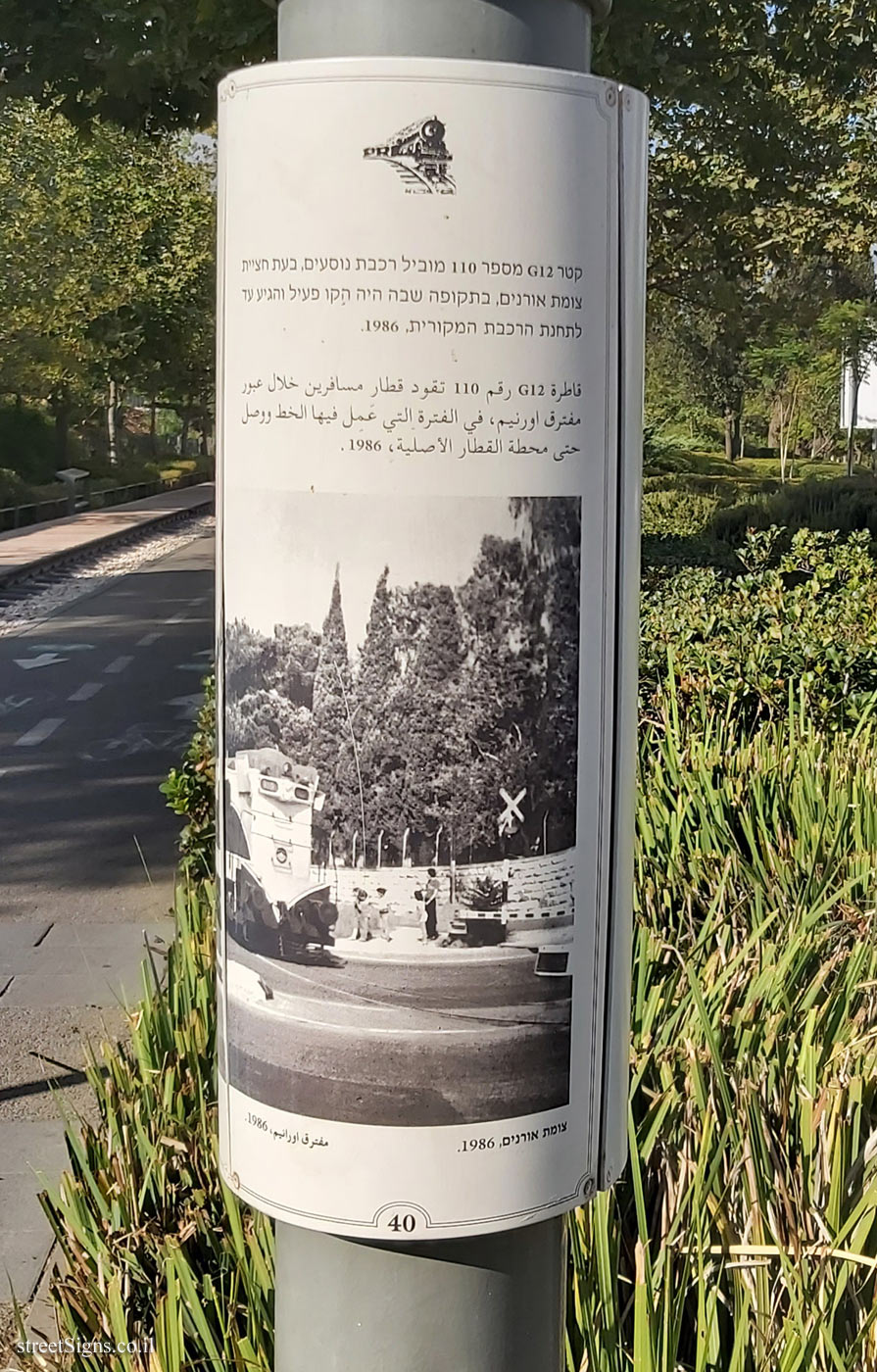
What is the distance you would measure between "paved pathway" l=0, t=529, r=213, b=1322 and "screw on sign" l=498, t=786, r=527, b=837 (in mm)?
1716

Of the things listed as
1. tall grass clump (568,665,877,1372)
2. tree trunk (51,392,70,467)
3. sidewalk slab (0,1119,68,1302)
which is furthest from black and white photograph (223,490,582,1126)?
tree trunk (51,392,70,467)

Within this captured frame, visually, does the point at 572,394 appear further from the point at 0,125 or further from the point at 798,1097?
the point at 0,125

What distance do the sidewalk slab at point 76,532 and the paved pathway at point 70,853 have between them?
6.59 meters

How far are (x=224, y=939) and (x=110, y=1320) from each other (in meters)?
0.85

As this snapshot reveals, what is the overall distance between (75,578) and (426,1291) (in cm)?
2166

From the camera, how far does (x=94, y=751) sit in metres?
10.8

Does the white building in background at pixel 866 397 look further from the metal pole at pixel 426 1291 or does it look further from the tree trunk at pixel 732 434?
the metal pole at pixel 426 1291

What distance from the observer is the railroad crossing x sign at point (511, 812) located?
73.2 inches

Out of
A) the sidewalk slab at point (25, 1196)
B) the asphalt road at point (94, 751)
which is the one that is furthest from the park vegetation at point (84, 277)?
the sidewalk slab at point (25, 1196)

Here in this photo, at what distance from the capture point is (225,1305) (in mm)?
2645

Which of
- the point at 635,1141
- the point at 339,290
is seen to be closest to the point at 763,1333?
the point at 635,1141

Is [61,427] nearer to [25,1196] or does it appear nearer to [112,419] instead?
[112,419]

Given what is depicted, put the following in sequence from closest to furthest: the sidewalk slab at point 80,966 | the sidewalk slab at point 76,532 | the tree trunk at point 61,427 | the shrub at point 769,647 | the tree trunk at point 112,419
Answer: the shrub at point 769,647
the sidewalk slab at point 80,966
the sidewalk slab at point 76,532
the tree trunk at point 61,427
the tree trunk at point 112,419

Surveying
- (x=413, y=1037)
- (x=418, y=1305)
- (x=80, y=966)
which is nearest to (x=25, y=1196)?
(x=80, y=966)
